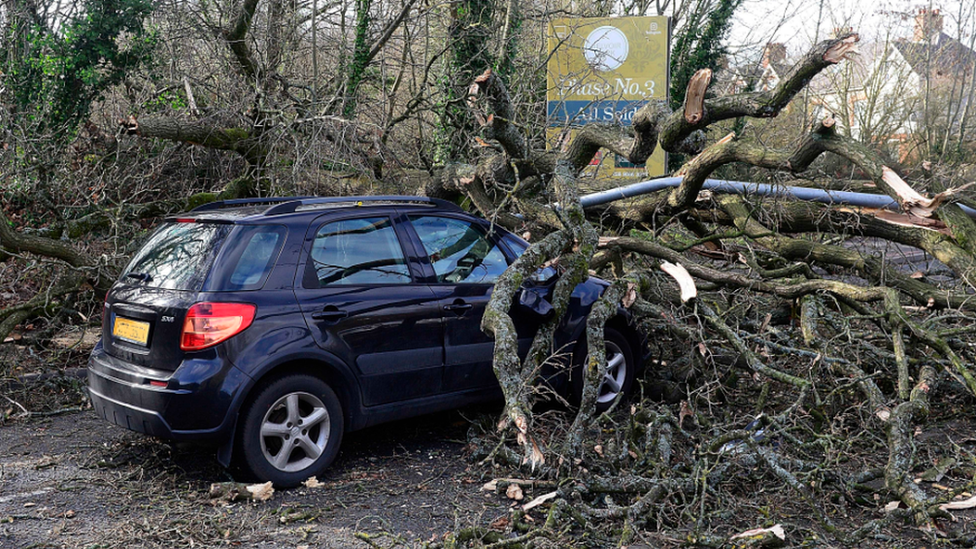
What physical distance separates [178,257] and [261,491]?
4.98 ft

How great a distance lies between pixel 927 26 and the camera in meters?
24.4

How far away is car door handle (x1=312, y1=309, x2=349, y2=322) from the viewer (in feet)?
15.8

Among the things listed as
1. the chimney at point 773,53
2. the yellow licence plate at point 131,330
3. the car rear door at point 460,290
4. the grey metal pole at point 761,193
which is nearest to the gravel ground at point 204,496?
the car rear door at point 460,290

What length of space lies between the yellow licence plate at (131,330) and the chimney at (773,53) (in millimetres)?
18512

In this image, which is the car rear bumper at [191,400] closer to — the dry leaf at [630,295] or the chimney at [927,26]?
the dry leaf at [630,295]

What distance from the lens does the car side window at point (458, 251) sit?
552 centimetres

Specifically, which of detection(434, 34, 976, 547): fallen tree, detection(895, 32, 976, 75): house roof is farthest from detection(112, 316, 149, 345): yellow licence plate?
detection(895, 32, 976, 75): house roof

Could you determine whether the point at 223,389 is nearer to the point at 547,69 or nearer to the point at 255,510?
the point at 255,510

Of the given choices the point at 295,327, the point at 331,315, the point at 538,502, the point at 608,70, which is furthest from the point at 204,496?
the point at 608,70

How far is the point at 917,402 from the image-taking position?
16.8 feet

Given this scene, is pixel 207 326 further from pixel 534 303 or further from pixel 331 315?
pixel 534 303

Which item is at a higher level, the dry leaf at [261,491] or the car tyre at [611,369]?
the car tyre at [611,369]

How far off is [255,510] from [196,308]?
1178 mm

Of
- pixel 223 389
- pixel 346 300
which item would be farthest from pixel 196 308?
pixel 346 300
